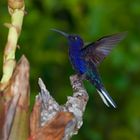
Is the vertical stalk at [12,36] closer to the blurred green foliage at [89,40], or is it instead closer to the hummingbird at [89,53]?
the hummingbird at [89,53]

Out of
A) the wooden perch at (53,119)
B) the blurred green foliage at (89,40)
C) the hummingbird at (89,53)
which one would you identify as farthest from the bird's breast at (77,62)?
the blurred green foliage at (89,40)

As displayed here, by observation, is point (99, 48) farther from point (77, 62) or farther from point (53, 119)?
point (53, 119)

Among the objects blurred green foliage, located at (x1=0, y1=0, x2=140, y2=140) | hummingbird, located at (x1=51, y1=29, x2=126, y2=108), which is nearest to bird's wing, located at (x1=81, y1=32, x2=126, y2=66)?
hummingbird, located at (x1=51, y1=29, x2=126, y2=108)

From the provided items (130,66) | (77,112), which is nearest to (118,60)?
(130,66)

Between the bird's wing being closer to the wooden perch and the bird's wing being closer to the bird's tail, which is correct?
the bird's tail

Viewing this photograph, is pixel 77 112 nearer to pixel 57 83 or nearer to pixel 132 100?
pixel 132 100

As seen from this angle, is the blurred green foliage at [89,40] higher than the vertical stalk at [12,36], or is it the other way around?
the vertical stalk at [12,36]
